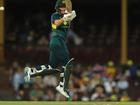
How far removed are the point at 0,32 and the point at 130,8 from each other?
672 centimetres

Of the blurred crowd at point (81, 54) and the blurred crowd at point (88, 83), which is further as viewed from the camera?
Result: the blurred crowd at point (81, 54)

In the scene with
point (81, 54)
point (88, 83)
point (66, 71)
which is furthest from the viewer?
point (81, 54)

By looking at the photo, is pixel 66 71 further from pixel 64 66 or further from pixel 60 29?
pixel 60 29

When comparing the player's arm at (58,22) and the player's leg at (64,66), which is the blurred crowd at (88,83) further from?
the player's arm at (58,22)

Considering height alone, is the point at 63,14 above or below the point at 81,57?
above

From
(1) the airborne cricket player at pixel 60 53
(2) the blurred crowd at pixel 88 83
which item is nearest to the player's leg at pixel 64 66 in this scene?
(1) the airborne cricket player at pixel 60 53

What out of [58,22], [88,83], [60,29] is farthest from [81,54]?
[58,22]

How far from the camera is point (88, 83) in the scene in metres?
22.0

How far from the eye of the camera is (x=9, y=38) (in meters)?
26.2

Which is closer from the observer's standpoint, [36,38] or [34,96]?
[34,96]

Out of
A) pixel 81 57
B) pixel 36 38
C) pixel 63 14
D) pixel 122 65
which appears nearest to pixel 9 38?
pixel 36 38

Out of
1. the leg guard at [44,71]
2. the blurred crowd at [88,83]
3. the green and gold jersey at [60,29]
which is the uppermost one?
the green and gold jersey at [60,29]

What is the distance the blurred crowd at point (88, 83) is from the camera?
2117cm

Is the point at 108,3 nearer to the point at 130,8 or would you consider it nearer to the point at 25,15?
the point at 130,8
